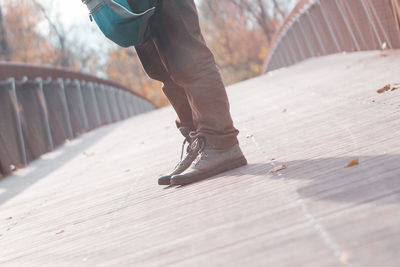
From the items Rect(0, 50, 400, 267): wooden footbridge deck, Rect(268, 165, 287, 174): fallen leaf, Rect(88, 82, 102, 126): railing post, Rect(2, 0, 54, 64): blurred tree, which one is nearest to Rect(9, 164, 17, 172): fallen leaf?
Rect(0, 50, 400, 267): wooden footbridge deck

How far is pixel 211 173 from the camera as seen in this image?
151 inches

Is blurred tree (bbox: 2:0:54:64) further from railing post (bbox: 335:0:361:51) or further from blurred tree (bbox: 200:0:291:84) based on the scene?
railing post (bbox: 335:0:361:51)

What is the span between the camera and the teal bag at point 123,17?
3510 mm

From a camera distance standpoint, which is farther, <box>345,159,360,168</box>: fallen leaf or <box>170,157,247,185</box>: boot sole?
<box>170,157,247,185</box>: boot sole

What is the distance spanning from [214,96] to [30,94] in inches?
320

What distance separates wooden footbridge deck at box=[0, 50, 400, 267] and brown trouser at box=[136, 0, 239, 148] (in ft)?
0.97

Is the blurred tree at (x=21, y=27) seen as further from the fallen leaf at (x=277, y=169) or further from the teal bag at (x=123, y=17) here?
the fallen leaf at (x=277, y=169)

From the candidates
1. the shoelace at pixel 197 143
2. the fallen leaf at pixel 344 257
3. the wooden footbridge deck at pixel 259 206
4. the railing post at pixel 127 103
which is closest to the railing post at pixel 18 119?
the wooden footbridge deck at pixel 259 206

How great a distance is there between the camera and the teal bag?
351 cm

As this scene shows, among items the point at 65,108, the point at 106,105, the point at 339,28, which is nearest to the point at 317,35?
the point at 339,28

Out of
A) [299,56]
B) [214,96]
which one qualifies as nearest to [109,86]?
[299,56]

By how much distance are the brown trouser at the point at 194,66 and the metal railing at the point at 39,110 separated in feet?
17.5

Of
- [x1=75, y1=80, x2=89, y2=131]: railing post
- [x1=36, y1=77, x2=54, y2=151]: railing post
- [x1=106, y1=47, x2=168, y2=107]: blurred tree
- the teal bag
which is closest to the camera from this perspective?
the teal bag

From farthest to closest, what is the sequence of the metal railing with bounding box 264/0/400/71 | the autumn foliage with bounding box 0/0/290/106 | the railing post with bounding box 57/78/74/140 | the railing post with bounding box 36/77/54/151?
the autumn foliage with bounding box 0/0/290/106
the railing post with bounding box 57/78/74/140
the railing post with bounding box 36/77/54/151
the metal railing with bounding box 264/0/400/71
